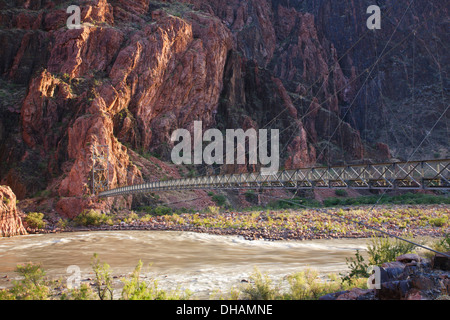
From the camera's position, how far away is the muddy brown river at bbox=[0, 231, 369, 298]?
12.2 metres

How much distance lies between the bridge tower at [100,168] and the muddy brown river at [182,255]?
29.0ft

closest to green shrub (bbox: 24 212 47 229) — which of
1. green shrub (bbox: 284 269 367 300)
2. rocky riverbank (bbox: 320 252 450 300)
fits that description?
green shrub (bbox: 284 269 367 300)

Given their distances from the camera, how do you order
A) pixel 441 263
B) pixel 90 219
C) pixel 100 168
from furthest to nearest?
pixel 100 168 → pixel 90 219 → pixel 441 263

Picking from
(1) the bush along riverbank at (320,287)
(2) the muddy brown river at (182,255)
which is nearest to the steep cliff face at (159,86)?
(2) the muddy brown river at (182,255)

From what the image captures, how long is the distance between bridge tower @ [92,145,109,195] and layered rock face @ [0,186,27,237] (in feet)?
27.9

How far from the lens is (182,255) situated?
657 inches

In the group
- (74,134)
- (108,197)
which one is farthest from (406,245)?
(74,134)

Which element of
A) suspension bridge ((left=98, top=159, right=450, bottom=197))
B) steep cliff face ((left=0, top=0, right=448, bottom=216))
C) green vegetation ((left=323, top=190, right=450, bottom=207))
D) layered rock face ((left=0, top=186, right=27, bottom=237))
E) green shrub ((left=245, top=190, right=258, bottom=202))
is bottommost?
green vegetation ((left=323, top=190, right=450, bottom=207))

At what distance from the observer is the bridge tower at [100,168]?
32188 mm

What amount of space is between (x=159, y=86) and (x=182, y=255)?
36773 mm

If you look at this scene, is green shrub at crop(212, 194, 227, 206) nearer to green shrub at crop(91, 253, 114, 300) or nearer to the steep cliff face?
the steep cliff face

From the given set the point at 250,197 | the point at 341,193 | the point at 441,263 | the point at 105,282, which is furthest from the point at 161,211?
the point at 341,193

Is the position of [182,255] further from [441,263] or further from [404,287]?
[404,287]

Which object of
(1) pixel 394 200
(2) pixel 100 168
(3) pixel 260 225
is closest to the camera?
(3) pixel 260 225
